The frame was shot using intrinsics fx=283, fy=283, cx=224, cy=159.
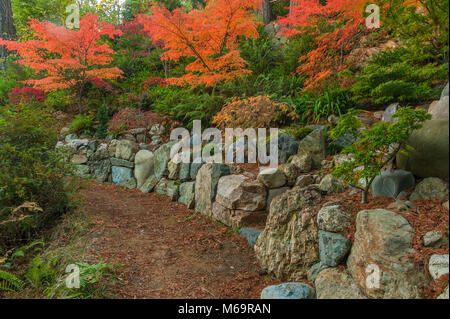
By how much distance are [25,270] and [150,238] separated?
146cm

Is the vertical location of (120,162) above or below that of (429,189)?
below

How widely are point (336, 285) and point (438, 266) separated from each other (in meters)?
0.77

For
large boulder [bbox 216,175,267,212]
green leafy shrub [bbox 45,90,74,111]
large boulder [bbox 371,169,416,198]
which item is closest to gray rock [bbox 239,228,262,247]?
large boulder [bbox 216,175,267,212]

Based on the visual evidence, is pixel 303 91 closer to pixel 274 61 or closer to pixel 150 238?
pixel 274 61

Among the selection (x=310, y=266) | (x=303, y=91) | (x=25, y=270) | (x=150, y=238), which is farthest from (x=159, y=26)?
(x=310, y=266)

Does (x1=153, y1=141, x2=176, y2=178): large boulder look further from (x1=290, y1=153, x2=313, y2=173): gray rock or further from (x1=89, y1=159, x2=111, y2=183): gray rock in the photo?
(x1=290, y1=153, x2=313, y2=173): gray rock

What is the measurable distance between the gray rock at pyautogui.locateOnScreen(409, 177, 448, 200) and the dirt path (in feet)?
5.53

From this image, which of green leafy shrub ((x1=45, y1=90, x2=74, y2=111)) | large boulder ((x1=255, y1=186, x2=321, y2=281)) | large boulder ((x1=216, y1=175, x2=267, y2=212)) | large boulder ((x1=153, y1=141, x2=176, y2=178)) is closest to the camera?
large boulder ((x1=255, y1=186, x2=321, y2=281))

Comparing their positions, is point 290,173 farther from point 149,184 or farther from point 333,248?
point 149,184

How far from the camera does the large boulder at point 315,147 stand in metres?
4.10

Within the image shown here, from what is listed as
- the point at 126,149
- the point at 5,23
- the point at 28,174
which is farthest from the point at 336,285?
the point at 5,23

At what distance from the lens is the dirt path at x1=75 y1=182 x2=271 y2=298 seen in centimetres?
287

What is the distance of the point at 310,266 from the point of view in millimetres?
2816

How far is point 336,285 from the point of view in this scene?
2.38 m
